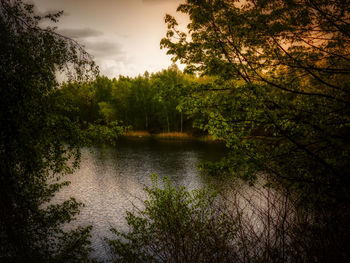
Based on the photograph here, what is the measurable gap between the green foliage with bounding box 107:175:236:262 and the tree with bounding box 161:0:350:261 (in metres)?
1.75

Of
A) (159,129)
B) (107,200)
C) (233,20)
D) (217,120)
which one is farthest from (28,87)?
(159,129)

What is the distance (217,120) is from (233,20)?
2.65m

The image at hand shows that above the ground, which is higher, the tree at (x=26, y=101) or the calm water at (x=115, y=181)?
the tree at (x=26, y=101)

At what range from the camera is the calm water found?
13.0m

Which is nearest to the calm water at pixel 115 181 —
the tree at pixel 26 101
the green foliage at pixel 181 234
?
the green foliage at pixel 181 234

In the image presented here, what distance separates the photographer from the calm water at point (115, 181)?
13000mm

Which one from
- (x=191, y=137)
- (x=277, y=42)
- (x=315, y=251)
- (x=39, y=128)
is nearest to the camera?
(x=315, y=251)

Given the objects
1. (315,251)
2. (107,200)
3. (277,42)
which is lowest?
(107,200)

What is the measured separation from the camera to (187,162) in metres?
26.6

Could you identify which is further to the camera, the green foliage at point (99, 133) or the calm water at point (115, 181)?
the calm water at point (115, 181)

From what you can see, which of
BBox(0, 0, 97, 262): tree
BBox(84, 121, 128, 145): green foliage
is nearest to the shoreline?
BBox(84, 121, 128, 145): green foliage

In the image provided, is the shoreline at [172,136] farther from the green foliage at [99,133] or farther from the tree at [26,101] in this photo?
the tree at [26,101]

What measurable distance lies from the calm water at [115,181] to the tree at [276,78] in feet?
13.7

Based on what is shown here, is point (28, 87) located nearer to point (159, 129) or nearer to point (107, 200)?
point (107, 200)
